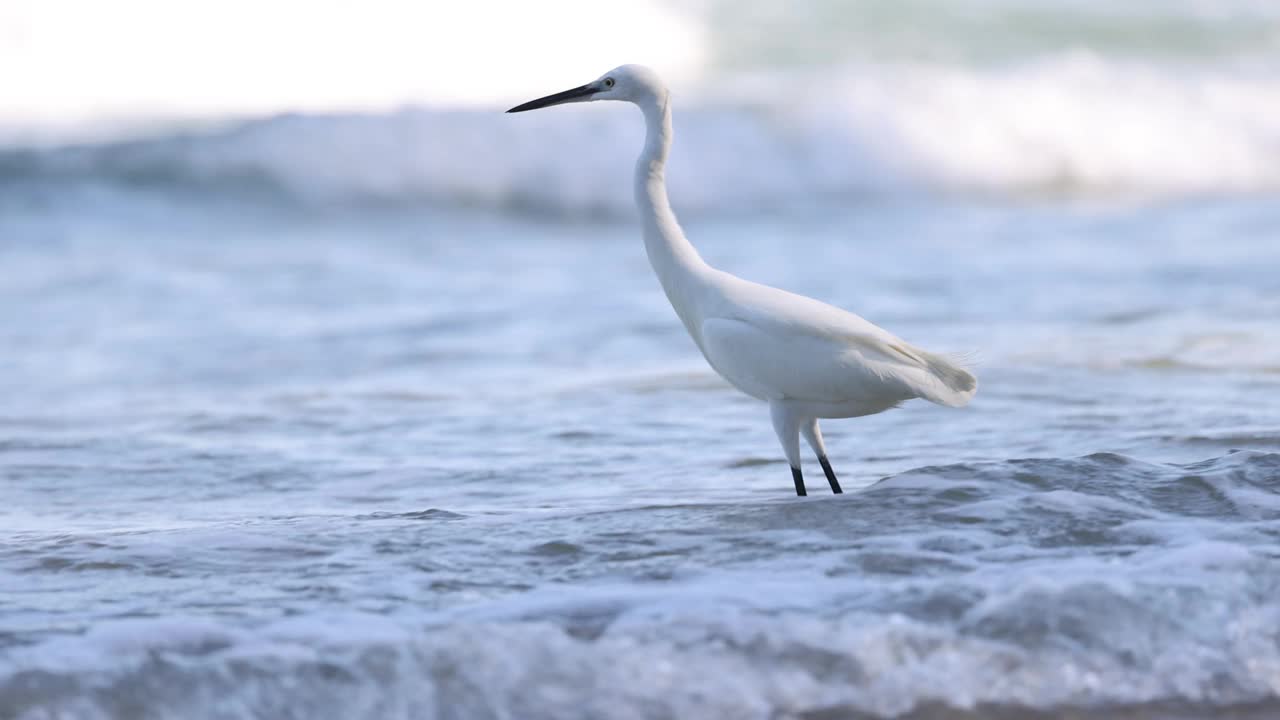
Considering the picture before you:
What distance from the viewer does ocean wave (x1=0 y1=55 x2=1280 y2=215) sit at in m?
12.7

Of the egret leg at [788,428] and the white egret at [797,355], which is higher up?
the white egret at [797,355]

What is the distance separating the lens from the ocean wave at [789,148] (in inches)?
501

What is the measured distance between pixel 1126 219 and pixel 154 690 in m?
10.4

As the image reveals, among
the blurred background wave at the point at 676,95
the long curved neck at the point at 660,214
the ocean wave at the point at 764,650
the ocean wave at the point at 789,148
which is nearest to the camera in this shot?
the ocean wave at the point at 764,650

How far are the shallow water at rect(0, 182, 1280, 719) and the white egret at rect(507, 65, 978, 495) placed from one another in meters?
0.21

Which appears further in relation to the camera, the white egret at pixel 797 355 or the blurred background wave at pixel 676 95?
the blurred background wave at pixel 676 95

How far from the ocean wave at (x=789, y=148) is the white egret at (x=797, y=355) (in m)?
8.76

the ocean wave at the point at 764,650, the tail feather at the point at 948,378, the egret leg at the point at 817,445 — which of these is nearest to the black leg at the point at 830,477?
the egret leg at the point at 817,445

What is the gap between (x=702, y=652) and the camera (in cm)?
275

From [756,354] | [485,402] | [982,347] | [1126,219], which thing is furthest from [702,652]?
[1126,219]

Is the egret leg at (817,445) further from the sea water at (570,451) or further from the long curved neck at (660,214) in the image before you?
the long curved neck at (660,214)

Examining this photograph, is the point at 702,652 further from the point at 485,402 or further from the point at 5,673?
the point at 485,402

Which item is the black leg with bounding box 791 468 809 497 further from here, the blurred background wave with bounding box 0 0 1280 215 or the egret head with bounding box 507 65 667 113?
the blurred background wave with bounding box 0 0 1280 215

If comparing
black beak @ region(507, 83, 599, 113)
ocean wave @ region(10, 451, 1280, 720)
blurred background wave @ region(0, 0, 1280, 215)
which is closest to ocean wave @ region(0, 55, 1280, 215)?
blurred background wave @ region(0, 0, 1280, 215)
